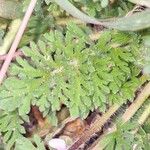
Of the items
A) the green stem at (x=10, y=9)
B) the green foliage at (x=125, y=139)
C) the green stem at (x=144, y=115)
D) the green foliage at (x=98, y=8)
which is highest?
the green stem at (x=10, y=9)

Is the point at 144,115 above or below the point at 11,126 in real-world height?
below

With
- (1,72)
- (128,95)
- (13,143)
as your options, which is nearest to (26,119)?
(13,143)

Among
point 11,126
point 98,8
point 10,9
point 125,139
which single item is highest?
point 10,9

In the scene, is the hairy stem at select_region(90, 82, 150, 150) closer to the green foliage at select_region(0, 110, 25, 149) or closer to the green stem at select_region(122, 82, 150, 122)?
the green stem at select_region(122, 82, 150, 122)

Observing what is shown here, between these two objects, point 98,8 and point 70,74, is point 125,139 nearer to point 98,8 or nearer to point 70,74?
point 70,74

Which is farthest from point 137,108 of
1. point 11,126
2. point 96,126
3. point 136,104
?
point 11,126

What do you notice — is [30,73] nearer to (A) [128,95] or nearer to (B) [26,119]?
(B) [26,119]

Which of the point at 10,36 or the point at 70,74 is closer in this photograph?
the point at 70,74

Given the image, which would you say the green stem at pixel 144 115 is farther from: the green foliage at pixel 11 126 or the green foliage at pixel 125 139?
the green foliage at pixel 11 126

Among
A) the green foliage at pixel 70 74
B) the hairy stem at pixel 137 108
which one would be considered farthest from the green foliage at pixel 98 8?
the hairy stem at pixel 137 108
